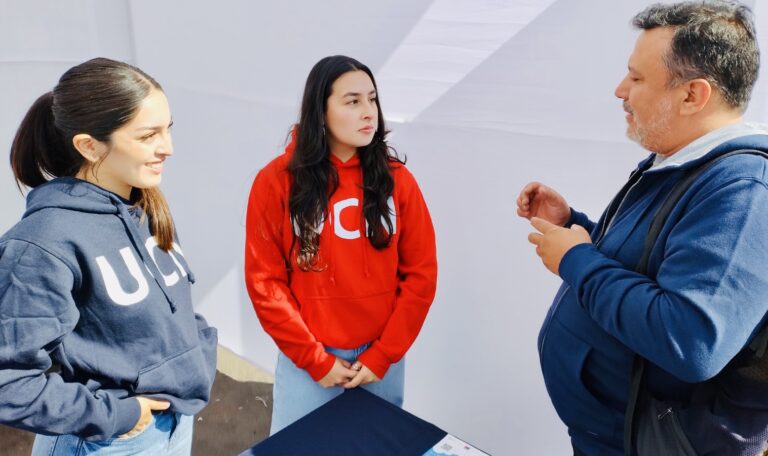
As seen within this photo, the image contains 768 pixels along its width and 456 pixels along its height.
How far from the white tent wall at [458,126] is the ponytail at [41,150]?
3.69 feet

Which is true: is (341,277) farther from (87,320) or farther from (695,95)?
(695,95)

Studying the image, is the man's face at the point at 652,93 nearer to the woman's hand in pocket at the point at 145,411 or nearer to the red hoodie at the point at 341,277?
the red hoodie at the point at 341,277

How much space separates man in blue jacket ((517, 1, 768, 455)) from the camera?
820 mm

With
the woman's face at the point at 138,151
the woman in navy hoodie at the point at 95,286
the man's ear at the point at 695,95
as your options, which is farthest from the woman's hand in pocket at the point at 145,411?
the man's ear at the point at 695,95

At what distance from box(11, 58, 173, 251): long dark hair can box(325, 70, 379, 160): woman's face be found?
20.1 inches

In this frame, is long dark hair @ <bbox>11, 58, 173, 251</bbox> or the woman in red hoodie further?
the woman in red hoodie

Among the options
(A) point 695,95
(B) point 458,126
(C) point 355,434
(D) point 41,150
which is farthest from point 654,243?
(D) point 41,150

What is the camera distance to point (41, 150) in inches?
46.9

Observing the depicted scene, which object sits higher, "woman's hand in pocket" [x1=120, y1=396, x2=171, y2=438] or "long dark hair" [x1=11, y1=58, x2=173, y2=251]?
"long dark hair" [x1=11, y1=58, x2=173, y2=251]

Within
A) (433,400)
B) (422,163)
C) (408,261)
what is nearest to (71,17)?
(422,163)

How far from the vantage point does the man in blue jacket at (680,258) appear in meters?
0.82

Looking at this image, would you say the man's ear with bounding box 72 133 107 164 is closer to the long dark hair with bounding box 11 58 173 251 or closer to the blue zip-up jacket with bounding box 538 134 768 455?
the long dark hair with bounding box 11 58 173 251

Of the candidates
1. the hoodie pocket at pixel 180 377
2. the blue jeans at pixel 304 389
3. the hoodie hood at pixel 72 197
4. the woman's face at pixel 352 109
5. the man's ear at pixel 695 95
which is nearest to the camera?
the man's ear at pixel 695 95

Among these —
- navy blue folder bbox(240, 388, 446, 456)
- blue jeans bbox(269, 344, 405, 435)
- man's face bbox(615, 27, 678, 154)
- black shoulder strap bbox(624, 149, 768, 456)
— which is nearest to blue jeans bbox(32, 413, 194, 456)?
navy blue folder bbox(240, 388, 446, 456)
